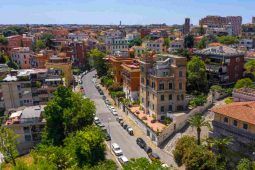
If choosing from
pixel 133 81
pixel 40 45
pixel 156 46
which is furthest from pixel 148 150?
pixel 40 45

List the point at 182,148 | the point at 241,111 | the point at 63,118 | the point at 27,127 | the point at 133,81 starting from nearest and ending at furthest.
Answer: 1. the point at 241,111
2. the point at 182,148
3. the point at 63,118
4. the point at 27,127
5. the point at 133,81

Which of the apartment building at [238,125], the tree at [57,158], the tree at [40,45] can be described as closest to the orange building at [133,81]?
the tree at [57,158]

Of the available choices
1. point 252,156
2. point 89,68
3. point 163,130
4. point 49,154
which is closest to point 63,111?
point 49,154

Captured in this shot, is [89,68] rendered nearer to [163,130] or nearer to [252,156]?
[163,130]

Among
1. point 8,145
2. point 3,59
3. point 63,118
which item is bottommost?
point 8,145

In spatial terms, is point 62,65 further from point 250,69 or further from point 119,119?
point 250,69

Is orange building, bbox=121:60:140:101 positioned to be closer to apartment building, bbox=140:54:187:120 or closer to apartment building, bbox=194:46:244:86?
apartment building, bbox=140:54:187:120
